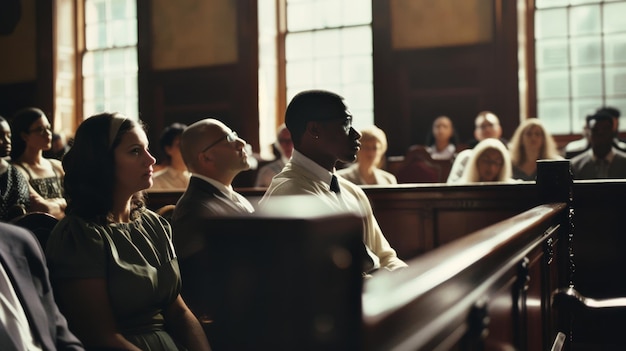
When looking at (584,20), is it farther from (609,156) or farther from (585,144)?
(609,156)

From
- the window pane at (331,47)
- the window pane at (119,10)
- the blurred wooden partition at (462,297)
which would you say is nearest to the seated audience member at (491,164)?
the blurred wooden partition at (462,297)

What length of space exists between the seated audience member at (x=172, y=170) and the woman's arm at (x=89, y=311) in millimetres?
3347

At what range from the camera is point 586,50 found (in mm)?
8211

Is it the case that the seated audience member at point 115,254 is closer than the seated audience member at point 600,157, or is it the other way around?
the seated audience member at point 115,254

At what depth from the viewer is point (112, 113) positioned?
83.3 inches

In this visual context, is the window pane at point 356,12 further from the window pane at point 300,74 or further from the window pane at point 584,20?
the window pane at point 584,20

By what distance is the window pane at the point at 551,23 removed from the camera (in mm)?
8320

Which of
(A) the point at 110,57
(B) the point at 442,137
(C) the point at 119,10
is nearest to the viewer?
(B) the point at 442,137

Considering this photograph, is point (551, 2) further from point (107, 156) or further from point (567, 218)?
point (107, 156)

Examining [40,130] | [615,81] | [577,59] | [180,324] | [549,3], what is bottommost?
[180,324]

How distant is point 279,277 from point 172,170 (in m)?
4.98

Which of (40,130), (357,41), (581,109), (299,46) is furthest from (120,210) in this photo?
(299,46)

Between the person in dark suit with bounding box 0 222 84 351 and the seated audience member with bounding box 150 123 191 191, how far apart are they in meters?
3.65

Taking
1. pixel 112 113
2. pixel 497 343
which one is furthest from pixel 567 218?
pixel 112 113
